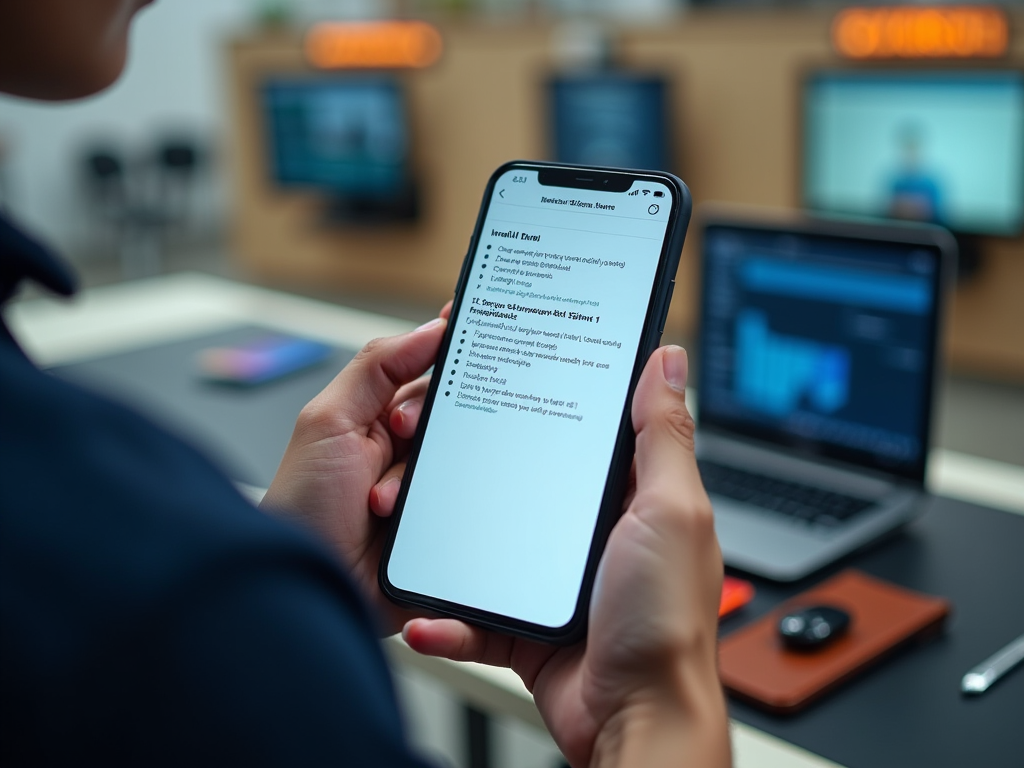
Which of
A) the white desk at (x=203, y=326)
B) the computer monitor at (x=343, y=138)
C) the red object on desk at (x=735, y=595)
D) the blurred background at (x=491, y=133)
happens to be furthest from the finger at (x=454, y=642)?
the computer monitor at (x=343, y=138)

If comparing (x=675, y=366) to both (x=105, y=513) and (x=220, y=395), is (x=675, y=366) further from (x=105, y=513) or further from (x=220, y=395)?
(x=220, y=395)

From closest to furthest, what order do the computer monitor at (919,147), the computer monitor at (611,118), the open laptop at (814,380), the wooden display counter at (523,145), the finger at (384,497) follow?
the finger at (384,497)
the open laptop at (814,380)
the computer monitor at (919,147)
the wooden display counter at (523,145)
the computer monitor at (611,118)

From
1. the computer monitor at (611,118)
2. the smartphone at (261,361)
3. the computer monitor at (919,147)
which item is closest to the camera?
the smartphone at (261,361)

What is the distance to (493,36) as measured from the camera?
198 inches

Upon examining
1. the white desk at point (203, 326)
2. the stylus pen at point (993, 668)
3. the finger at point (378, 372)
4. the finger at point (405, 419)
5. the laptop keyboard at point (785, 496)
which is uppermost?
the finger at point (378, 372)

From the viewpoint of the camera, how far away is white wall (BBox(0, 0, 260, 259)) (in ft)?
24.0

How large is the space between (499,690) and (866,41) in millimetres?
3506

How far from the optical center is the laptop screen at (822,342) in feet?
4.15

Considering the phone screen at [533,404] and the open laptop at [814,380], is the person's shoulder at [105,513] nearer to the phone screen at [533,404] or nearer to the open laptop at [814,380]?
the phone screen at [533,404]

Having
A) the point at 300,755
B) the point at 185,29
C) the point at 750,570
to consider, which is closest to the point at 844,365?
the point at 750,570

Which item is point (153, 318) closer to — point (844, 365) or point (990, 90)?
point (844, 365)

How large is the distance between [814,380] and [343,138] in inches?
175

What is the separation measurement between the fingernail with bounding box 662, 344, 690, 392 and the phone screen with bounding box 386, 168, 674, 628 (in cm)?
4

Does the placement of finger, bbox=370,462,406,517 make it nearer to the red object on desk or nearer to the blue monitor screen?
the red object on desk
